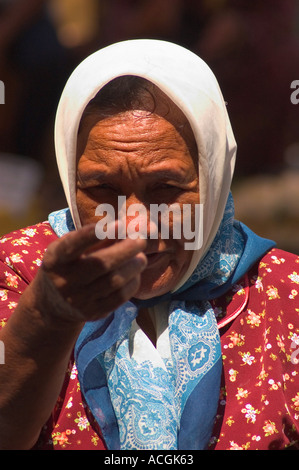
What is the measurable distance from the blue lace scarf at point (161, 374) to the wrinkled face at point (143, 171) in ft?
0.41

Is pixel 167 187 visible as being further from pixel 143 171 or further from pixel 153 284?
pixel 153 284

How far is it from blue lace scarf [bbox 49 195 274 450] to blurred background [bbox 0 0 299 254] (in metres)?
2.53

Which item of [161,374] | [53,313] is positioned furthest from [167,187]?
[53,313]

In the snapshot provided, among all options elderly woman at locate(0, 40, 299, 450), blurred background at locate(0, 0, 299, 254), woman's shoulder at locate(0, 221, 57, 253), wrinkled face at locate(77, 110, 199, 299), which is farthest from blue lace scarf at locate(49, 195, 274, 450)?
blurred background at locate(0, 0, 299, 254)

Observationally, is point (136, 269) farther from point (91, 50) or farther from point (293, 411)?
point (91, 50)

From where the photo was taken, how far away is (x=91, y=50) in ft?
16.1

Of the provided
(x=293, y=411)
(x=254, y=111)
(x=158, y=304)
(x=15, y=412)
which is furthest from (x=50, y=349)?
(x=254, y=111)

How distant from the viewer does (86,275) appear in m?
1.76

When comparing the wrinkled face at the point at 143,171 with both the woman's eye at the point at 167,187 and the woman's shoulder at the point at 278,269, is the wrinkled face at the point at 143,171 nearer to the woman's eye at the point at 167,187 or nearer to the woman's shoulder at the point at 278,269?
the woman's eye at the point at 167,187

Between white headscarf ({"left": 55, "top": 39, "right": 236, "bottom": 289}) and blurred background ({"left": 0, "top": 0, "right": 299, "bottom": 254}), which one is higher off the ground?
white headscarf ({"left": 55, "top": 39, "right": 236, "bottom": 289})

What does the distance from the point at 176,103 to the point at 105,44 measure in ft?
9.03

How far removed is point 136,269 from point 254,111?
329 centimetres

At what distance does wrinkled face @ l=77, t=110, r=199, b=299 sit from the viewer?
228 centimetres

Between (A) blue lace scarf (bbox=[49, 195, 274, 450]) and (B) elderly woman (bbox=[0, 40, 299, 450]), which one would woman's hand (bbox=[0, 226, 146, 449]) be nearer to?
(B) elderly woman (bbox=[0, 40, 299, 450])
